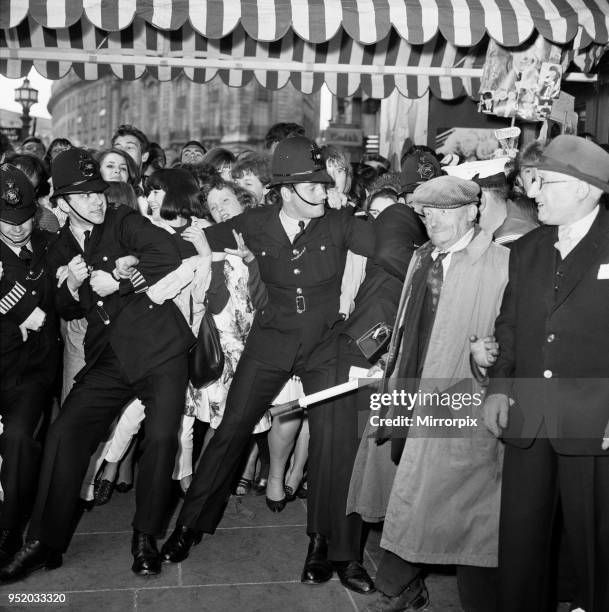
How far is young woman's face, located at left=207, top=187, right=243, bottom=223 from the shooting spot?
5.13m

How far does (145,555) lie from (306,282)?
171cm

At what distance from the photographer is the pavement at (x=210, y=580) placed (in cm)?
378

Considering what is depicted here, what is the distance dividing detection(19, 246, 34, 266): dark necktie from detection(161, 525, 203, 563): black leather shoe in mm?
1753

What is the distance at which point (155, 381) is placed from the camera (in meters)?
4.26

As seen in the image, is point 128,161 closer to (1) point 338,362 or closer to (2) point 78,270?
(2) point 78,270

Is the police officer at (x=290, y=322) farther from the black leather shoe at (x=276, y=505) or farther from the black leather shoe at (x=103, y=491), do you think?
the black leather shoe at (x=103, y=491)

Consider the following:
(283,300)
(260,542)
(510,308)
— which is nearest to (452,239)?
(510,308)

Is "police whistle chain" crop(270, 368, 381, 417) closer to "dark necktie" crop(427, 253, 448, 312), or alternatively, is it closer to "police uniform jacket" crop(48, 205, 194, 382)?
"dark necktie" crop(427, 253, 448, 312)

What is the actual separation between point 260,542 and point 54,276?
1.98 metres

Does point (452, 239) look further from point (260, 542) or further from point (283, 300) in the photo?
point (260, 542)

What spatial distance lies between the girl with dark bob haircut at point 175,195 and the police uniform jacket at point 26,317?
77 cm

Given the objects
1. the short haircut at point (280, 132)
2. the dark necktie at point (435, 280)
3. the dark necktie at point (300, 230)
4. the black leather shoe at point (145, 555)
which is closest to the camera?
the dark necktie at point (435, 280)

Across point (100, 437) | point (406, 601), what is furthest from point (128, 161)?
point (406, 601)

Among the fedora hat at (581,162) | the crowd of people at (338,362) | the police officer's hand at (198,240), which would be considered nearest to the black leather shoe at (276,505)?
the crowd of people at (338,362)
